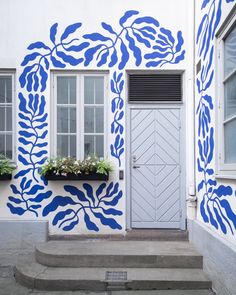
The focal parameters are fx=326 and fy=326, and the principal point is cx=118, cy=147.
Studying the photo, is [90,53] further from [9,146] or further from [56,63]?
[9,146]

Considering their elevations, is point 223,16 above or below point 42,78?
above

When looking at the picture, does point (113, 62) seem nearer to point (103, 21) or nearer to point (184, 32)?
point (103, 21)

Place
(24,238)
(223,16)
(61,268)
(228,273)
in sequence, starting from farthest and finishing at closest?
(24,238), (61,268), (223,16), (228,273)

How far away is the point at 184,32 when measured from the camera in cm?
575

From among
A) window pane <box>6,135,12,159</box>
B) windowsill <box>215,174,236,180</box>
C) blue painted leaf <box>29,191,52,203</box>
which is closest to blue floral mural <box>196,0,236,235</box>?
windowsill <box>215,174,236,180</box>

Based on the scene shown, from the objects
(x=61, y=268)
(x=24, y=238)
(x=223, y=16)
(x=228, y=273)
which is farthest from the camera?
(x=24, y=238)

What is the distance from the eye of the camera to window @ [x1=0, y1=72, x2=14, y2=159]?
19.2 feet

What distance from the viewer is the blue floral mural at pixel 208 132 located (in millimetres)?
4191

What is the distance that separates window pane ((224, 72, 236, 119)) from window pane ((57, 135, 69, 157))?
2.89 metres

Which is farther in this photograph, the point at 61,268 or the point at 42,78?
the point at 42,78

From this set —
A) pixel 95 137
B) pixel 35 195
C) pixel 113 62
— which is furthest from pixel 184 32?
pixel 35 195

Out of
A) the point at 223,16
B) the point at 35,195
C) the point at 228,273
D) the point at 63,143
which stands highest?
the point at 223,16

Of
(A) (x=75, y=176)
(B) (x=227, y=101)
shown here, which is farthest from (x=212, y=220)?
(A) (x=75, y=176)

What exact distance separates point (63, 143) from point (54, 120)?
17.5 inches
